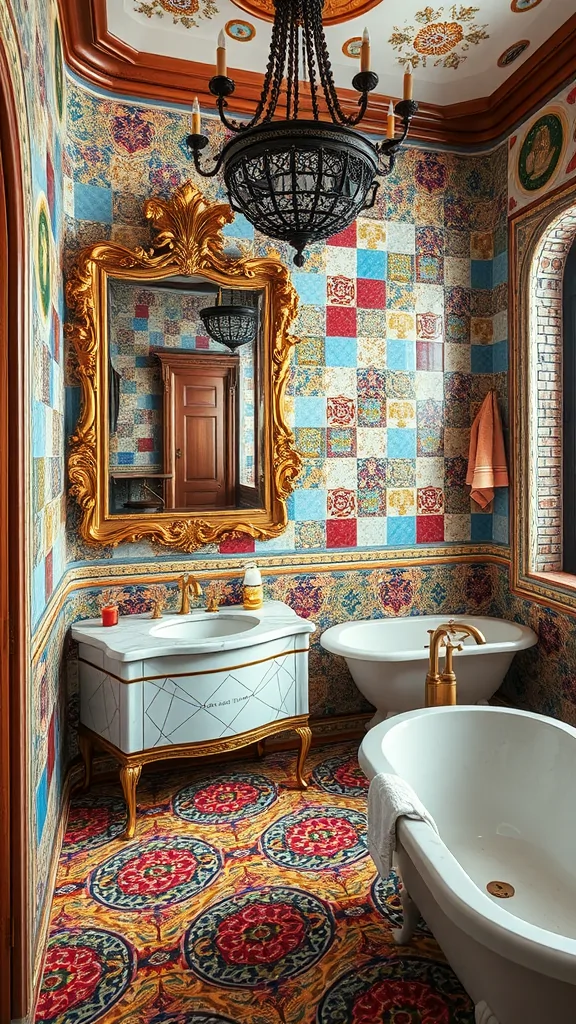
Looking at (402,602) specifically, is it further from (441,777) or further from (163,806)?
(163,806)

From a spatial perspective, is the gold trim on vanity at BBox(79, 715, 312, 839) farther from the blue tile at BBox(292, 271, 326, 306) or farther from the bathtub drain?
the blue tile at BBox(292, 271, 326, 306)

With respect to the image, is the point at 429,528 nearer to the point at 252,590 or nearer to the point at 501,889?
the point at 252,590

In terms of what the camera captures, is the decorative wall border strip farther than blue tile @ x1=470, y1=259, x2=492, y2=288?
No

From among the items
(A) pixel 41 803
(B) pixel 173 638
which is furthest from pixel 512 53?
(A) pixel 41 803

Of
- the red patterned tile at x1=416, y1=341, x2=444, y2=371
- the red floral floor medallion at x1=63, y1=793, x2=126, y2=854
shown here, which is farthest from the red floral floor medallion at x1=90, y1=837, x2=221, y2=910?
the red patterned tile at x1=416, y1=341, x2=444, y2=371

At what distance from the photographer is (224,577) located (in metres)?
3.23

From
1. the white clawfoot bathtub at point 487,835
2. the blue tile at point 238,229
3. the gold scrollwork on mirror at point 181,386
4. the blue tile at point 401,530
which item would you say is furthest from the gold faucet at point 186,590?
the blue tile at point 238,229

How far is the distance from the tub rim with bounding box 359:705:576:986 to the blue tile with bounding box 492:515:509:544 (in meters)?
2.11

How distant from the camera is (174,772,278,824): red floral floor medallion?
9.00 feet

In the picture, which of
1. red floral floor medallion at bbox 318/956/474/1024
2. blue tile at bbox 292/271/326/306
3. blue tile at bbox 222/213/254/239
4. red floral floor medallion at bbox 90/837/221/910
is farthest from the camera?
blue tile at bbox 292/271/326/306

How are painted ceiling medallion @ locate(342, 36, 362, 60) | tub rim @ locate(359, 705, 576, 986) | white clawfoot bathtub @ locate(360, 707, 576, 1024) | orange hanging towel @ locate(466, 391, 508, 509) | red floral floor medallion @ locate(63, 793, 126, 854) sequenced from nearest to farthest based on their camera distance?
tub rim @ locate(359, 705, 576, 986) → white clawfoot bathtub @ locate(360, 707, 576, 1024) → red floral floor medallion @ locate(63, 793, 126, 854) → painted ceiling medallion @ locate(342, 36, 362, 60) → orange hanging towel @ locate(466, 391, 508, 509)

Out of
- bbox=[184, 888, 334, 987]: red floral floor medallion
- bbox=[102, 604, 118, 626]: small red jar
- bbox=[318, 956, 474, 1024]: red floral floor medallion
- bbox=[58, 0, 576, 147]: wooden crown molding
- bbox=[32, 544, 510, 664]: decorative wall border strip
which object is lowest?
bbox=[184, 888, 334, 987]: red floral floor medallion

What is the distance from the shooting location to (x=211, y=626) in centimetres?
306

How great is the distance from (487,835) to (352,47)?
10.4 ft
